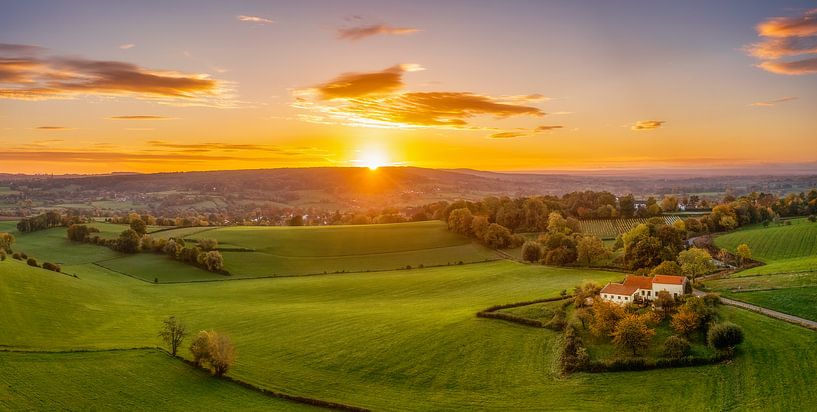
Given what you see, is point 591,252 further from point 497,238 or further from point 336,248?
point 336,248

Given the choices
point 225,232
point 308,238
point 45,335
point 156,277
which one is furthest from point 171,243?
point 45,335

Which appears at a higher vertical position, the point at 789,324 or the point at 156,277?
the point at 789,324

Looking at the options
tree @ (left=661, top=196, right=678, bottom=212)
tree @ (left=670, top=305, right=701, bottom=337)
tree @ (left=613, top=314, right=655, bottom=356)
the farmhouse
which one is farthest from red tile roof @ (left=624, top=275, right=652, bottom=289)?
tree @ (left=661, top=196, right=678, bottom=212)

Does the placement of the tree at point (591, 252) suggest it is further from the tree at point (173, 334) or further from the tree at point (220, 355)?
the tree at point (173, 334)

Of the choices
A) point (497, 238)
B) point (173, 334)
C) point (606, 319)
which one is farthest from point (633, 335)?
point (497, 238)

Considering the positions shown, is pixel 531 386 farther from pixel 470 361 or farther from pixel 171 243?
pixel 171 243

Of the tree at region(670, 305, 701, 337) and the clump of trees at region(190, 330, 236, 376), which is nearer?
the tree at region(670, 305, 701, 337)

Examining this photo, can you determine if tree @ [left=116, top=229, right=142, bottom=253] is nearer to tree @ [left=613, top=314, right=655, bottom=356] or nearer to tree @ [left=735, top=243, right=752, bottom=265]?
tree @ [left=613, top=314, right=655, bottom=356]

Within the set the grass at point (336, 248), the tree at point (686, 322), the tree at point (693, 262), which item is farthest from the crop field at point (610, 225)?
the tree at point (686, 322)
